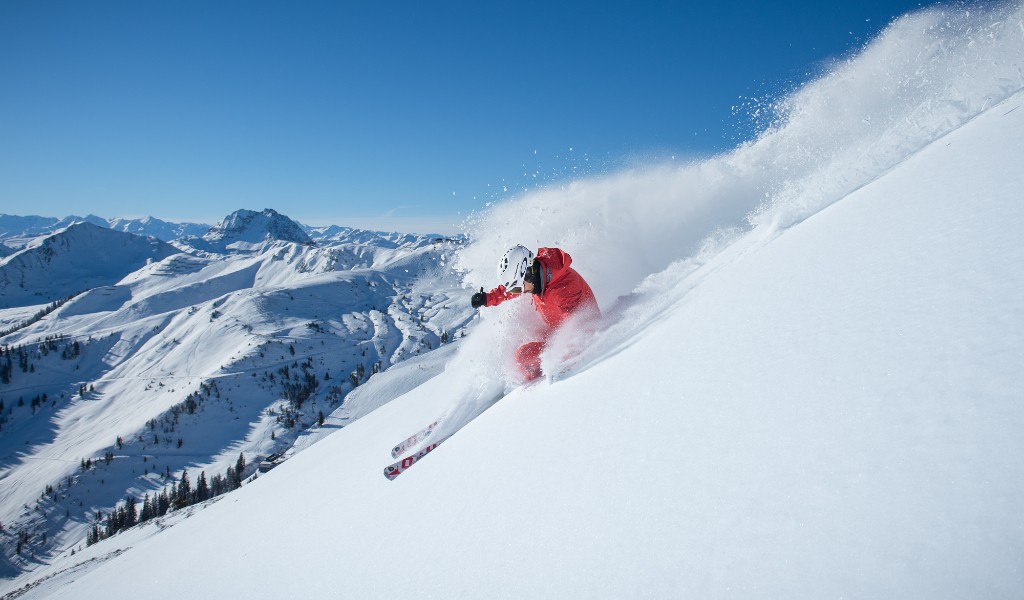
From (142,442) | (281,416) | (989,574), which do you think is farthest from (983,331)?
(142,442)

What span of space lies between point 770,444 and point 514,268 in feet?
16.9

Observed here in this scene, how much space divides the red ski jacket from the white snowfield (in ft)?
1.93

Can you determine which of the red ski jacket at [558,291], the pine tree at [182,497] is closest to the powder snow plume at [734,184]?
the red ski jacket at [558,291]

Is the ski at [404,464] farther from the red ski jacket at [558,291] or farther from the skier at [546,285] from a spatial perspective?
the red ski jacket at [558,291]

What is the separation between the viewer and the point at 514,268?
695 cm

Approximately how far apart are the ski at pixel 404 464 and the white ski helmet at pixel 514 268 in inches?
106

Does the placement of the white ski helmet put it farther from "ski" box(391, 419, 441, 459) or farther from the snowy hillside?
the snowy hillside

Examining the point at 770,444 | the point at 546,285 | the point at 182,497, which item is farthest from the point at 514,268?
the point at 182,497

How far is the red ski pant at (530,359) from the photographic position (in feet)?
20.4

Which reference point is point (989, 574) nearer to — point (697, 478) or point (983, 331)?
point (697, 478)

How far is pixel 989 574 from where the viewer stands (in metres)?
1.17

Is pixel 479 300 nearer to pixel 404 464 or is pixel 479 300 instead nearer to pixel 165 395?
pixel 404 464

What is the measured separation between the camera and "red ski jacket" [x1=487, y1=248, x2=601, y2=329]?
6785mm

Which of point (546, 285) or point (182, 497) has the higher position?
point (546, 285)
